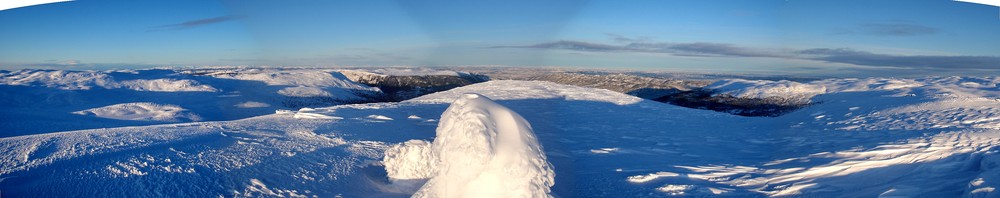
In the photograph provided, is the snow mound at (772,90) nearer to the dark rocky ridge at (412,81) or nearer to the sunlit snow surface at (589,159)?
the sunlit snow surface at (589,159)

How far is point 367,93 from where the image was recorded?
107 feet

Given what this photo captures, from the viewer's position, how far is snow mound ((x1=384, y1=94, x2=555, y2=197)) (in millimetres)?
2984

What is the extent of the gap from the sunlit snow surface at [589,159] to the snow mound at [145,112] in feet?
27.5

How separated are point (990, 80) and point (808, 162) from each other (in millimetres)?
19105

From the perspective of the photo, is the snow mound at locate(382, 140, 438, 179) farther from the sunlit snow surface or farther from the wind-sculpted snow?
the wind-sculpted snow

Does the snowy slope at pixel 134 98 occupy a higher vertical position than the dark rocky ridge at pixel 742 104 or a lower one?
higher

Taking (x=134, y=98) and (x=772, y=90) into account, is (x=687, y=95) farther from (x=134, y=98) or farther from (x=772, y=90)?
(x=134, y=98)

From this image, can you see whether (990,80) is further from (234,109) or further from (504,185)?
(234,109)

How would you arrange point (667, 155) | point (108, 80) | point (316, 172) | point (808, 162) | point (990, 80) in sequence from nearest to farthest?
point (316, 172) < point (808, 162) < point (667, 155) < point (990, 80) < point (108, 80)

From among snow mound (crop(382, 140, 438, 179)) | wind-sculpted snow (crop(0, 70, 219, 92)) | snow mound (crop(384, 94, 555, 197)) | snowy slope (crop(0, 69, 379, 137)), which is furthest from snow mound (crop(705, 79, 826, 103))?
wind-sculpted snow (crop(0, 70, 219, 92))

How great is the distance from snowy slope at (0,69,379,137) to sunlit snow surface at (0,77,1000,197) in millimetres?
7018

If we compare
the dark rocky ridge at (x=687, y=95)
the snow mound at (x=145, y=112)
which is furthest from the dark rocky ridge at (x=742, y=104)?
the snow mound at (x=145, y=112)

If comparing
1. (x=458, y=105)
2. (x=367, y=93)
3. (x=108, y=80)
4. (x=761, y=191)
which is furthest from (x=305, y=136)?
(x=367, y=93)

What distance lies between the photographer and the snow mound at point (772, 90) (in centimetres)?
1968
